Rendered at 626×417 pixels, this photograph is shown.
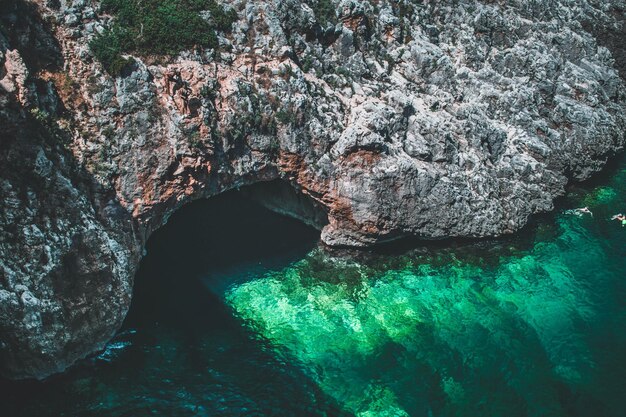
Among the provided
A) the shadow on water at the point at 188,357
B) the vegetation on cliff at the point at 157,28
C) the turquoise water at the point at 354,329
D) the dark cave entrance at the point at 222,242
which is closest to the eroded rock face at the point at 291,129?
the vegetation on cliff at the point at 157,28

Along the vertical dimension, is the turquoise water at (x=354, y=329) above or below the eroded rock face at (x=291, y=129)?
below

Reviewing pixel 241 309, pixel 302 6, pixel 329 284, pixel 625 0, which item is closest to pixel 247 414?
pixel 241 309

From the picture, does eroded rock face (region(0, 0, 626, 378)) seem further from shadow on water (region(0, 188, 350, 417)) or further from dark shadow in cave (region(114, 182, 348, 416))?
dark shadow in cave (region(114, 182, 348, 416))

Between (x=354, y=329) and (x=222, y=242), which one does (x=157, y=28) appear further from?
(x=354, y=329)

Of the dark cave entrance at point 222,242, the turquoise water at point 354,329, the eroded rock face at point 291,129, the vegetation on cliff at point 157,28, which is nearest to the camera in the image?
the eroded rock face at point 291,129

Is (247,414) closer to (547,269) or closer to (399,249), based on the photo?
(399,249)

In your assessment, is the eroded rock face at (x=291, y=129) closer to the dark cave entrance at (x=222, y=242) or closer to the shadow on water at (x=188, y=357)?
the dark cave entrance at (x=222, y=242)
